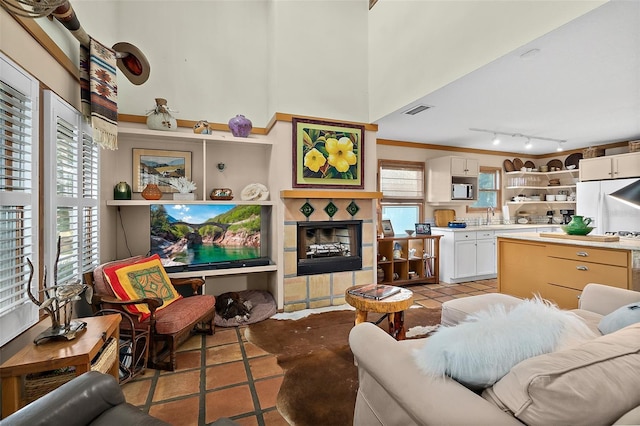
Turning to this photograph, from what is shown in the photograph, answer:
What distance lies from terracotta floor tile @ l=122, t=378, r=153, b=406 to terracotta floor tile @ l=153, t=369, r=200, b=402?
61 millimetres

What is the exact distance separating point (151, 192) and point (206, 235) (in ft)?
2.36

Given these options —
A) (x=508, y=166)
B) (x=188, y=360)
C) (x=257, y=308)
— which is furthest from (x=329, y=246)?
(x=508, y=166)

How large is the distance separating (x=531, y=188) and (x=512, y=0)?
200 inches

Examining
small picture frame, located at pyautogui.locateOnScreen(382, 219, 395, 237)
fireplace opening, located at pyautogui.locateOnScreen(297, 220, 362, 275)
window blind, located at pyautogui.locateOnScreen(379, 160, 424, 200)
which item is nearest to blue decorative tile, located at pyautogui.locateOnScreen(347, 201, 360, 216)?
fireplace opening, located at pyautogui.locateOnScreen(297, 220, 362, 275)

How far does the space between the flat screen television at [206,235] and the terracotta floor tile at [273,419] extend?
5.73 ft

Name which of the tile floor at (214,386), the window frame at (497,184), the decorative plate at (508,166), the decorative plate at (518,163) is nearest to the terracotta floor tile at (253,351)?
the tile floor at (214,386)

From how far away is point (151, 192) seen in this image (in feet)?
10.2

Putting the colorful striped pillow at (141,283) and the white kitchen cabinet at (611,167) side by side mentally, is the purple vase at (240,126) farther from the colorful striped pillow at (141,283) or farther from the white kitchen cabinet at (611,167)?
the white kitchen cabinet at (611,167)

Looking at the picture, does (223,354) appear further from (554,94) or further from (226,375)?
(554,94)

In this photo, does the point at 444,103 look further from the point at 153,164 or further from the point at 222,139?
the point at 153,164

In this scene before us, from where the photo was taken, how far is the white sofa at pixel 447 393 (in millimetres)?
740

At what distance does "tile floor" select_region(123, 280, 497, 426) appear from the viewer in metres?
1.71

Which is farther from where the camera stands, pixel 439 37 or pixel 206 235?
pixel 206 235

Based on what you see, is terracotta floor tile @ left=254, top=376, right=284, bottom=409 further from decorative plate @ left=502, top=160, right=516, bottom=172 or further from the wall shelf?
decorative plate @ left=502, top=160, right=516, bottom=172
